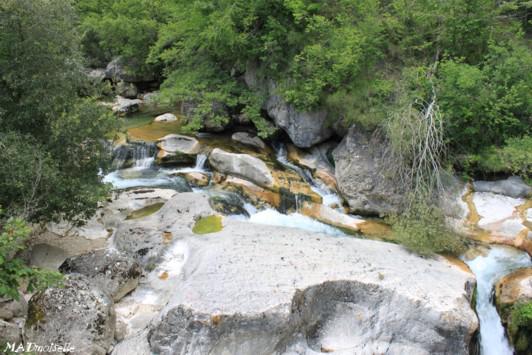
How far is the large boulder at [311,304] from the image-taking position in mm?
6469

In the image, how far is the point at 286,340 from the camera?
6.84 metres

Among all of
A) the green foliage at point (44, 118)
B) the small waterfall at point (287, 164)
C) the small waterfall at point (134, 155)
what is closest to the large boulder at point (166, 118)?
the small waterfall at point (134, 155)

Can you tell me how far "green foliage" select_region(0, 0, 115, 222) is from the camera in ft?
26.0

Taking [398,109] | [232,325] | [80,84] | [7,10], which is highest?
[7,10]

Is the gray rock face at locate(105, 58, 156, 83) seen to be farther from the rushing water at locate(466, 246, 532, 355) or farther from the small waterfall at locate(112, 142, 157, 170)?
the rushing water at locate(466, 246, 532, 355)

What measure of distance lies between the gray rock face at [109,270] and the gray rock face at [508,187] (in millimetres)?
8310

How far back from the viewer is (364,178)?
37.6ft

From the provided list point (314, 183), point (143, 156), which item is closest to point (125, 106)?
point (143, 156)

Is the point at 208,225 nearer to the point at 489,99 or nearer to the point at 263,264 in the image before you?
the point at 263,264

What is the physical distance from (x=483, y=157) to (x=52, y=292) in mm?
9786

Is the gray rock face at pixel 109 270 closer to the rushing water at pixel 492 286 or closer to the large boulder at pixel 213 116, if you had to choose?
the rushing water at pixel 492 286

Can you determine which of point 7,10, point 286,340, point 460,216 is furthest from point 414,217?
point 7,10

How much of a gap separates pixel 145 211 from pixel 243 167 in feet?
9.82

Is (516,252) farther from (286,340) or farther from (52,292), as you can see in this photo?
(52,292)
